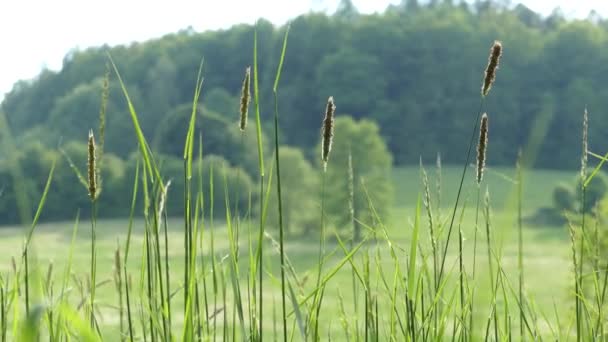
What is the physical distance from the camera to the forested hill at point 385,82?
229 feet

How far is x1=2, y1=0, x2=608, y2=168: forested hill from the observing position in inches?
2744

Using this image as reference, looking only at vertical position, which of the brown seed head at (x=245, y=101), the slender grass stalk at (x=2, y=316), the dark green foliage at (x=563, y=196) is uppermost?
the brown seed head at (x=245, y=101)

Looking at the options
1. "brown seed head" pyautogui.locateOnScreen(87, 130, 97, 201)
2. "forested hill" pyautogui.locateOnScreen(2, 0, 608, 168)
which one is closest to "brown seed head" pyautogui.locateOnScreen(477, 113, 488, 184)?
"brown seed head" pyautogui.locateOnScreen(87, 130, 97, 201)

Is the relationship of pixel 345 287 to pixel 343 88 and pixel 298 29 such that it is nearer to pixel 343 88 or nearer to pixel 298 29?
pixel 343 88

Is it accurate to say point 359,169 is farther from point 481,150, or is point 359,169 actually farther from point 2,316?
point 481,150

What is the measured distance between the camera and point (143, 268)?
135cm

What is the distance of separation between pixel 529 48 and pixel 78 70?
1715 inches

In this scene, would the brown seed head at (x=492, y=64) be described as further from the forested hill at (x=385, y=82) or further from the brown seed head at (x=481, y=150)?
the forested hill at (x=385, y=82)

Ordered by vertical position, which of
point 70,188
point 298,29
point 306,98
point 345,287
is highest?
point 298,29

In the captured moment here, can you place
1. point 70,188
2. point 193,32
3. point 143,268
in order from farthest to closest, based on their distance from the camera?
point 193,32, point 70,188, point 143,268

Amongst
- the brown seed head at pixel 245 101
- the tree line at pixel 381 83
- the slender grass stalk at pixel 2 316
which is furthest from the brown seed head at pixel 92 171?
the tree line at pixel 381 83

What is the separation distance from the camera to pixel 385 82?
74.2 metres

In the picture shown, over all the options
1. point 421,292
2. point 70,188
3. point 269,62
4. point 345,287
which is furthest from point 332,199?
Result: point 421,292

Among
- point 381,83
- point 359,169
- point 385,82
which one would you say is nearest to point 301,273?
point 359,169
